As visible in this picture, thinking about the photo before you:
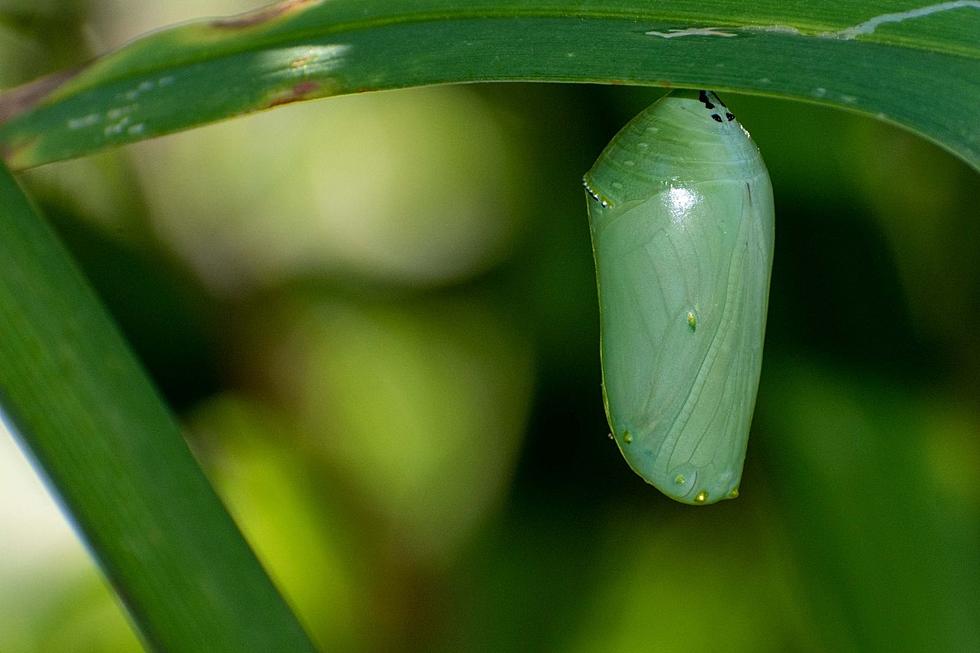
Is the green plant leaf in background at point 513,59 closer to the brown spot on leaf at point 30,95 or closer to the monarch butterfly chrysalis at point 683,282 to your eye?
the brown spot on leaf at point 30,95

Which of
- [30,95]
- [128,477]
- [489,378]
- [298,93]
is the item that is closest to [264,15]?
[298,93]

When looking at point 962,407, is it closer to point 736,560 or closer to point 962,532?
point 962,532

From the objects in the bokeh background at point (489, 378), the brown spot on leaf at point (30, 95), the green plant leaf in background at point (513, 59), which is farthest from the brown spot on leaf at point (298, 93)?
the bokeh background at point (489, 378)

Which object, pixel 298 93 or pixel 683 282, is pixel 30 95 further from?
pixel 683 282

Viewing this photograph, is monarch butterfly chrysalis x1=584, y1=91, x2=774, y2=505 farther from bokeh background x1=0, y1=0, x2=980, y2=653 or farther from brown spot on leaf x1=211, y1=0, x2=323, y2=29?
brown spot on leaf x1=211, y1=0, x2=323, y2=29

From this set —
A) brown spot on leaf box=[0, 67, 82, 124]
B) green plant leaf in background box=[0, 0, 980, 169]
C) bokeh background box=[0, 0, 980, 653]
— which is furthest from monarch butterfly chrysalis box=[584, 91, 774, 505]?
brown spot on leaf box=[0, 67, 82, 124]

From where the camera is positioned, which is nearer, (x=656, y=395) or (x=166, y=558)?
(x=166, y=558)

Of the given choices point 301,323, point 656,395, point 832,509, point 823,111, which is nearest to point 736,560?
point 832,509
